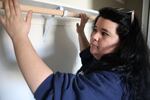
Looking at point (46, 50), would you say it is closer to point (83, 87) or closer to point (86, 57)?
point (86, 57)

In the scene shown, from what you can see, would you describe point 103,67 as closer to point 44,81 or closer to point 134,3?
point 44,81

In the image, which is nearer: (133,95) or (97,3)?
(133,95)

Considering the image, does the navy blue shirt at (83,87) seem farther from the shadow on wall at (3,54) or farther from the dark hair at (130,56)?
the shadow on wall at (3,54)

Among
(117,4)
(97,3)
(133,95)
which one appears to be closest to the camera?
(133,95)

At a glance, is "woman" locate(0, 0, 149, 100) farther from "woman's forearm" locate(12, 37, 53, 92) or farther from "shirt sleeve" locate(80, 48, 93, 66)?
"shirt sleeve" locate(80, 48, 93, 66)

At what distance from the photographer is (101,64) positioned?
0.96 m

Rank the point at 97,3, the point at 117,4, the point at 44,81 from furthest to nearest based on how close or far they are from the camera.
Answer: the point at 117,4 < the point at 97,3 < the point at 44,81

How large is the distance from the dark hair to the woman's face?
0.05 feet

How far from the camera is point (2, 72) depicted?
0.98 m

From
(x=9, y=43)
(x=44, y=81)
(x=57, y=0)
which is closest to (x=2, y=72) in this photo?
(x=9, y=43)

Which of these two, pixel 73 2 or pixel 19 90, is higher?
pixel 73 2

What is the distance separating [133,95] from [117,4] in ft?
3.83

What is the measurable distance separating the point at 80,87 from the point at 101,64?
171mm

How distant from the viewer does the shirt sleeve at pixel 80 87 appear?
0.80 m
